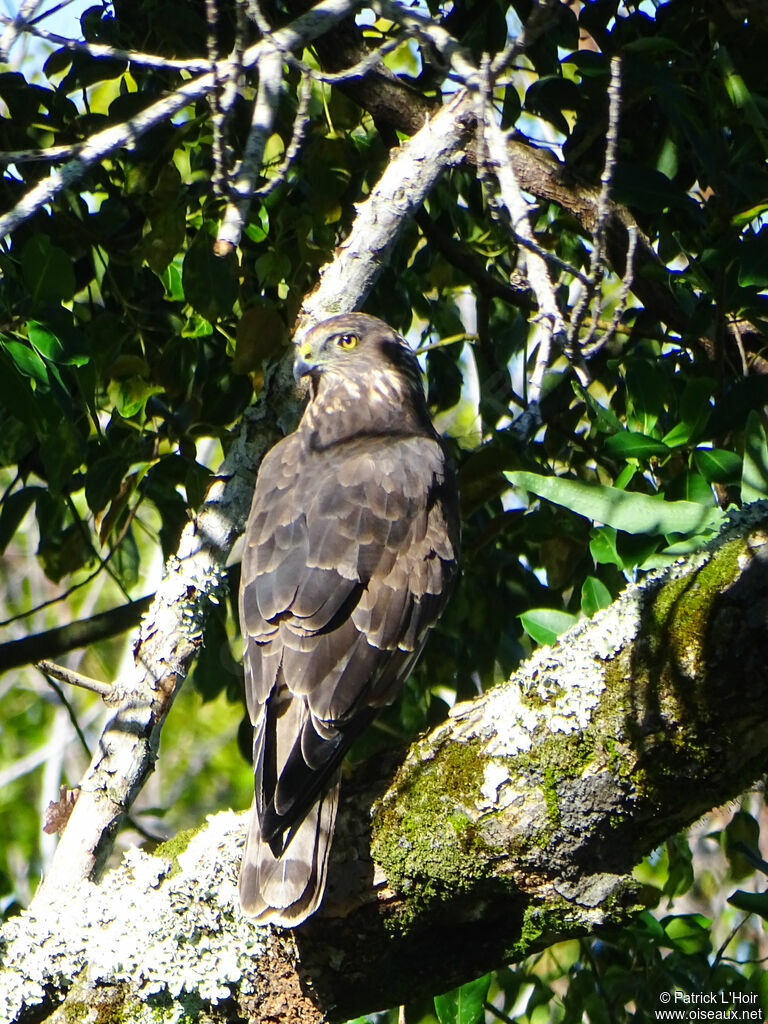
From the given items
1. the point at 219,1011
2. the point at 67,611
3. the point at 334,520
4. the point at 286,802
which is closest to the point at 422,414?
the point at 334,520

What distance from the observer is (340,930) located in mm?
2232

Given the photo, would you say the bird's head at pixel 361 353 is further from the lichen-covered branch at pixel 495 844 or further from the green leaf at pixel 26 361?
the lichen-covered branch at pixel 495 844

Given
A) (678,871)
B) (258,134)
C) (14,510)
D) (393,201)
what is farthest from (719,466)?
(14,510)

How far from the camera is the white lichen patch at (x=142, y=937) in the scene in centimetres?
217

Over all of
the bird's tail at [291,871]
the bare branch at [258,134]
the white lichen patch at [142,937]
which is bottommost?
the white lichen patch at [142,937]

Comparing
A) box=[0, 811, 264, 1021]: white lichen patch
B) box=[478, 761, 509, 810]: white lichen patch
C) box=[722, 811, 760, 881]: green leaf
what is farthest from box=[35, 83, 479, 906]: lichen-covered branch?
box=[722, 811, 760, 881]: green leaf

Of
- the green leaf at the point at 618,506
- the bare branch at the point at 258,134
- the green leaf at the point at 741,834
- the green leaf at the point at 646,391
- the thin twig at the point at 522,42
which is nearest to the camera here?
the thin twig at the point at 522,42

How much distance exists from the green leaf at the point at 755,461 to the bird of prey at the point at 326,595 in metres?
1.00

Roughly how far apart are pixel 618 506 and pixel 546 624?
39 centimetres

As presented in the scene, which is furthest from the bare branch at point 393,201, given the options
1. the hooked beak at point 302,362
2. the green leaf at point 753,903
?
the green leaf at point 753,903

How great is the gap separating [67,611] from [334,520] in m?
7.12

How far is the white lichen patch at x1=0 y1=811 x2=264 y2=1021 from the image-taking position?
2.17 meters

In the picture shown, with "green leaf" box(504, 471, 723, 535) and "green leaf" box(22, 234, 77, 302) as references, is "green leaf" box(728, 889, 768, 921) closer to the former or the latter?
"green leaf" box(504, 471, 723, 535)

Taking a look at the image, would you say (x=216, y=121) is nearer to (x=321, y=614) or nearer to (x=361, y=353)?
(x=321, y=614)
